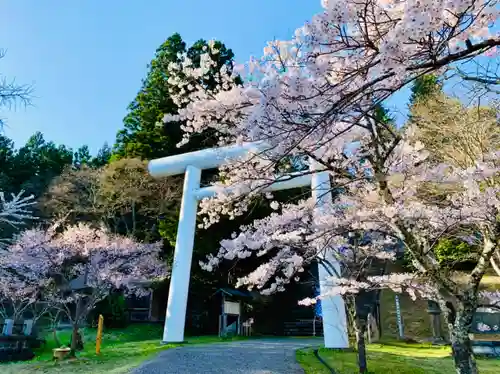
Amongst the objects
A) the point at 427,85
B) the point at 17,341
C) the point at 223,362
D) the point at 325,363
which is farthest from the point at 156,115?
the point at 325,363

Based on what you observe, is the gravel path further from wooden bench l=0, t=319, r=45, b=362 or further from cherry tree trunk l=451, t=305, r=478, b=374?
wooden bench l=0, t=319, r=45, b=362

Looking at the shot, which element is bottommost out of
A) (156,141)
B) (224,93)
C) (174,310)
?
(174,310)

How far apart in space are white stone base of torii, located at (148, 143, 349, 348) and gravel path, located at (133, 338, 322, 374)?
113 centimetres

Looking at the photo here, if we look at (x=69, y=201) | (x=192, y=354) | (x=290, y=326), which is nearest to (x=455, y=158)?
(x=192, y=354)

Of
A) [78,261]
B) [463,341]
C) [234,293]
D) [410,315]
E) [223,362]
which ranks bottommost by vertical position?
[223,362]

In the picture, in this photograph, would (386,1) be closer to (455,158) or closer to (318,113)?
(318,113)

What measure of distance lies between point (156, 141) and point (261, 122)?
13.1 m

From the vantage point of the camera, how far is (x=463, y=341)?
3.04m

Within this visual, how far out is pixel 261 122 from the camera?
8.05ft

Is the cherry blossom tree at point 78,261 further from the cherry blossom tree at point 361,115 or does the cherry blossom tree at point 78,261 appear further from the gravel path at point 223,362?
the cherry blossom tree at point 361,115

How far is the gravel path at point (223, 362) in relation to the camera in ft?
18.4

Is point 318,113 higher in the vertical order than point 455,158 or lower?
lower

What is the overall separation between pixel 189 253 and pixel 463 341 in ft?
23.5

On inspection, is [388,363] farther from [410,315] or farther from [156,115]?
[156,115]
